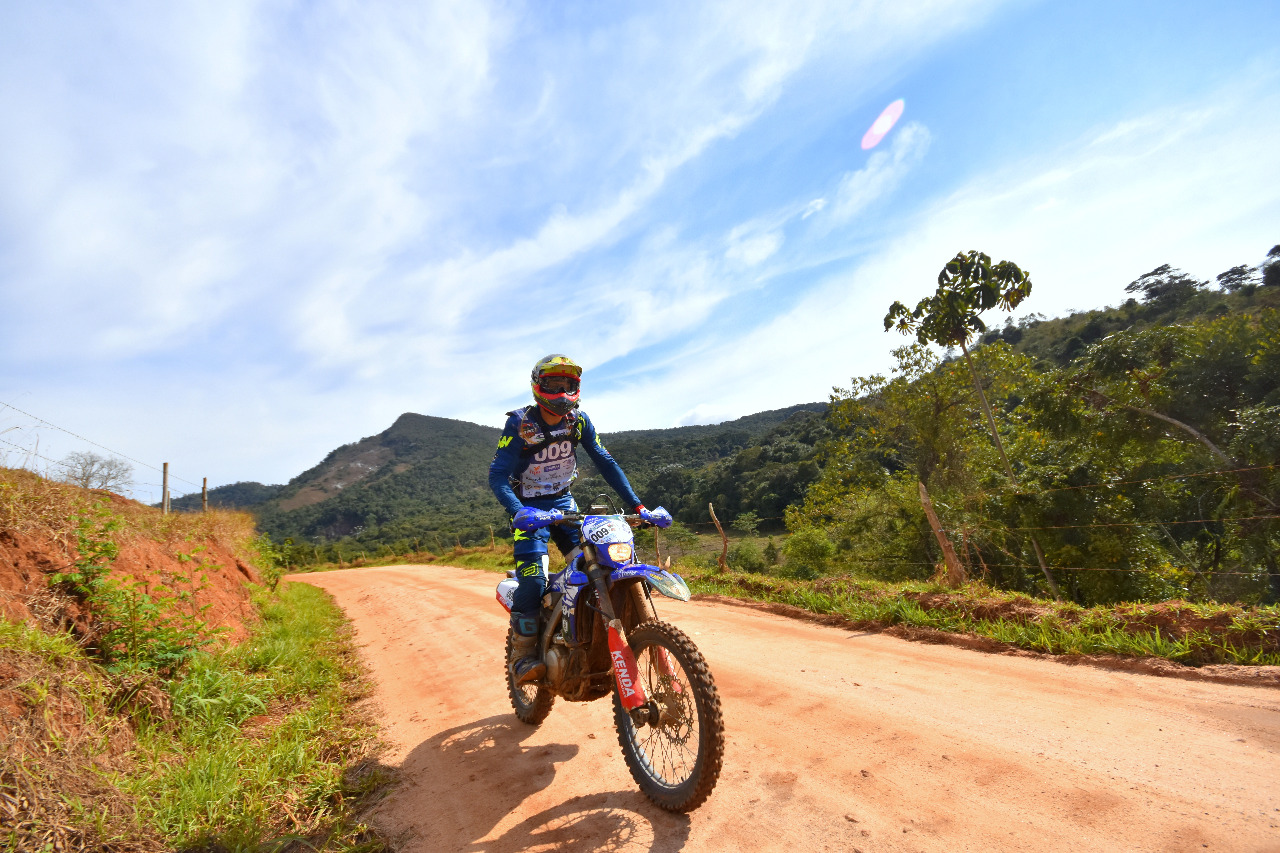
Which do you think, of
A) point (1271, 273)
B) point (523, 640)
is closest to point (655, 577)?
point (523, 640)

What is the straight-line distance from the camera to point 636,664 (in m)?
3.05

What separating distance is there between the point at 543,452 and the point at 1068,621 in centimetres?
532

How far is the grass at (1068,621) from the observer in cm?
443

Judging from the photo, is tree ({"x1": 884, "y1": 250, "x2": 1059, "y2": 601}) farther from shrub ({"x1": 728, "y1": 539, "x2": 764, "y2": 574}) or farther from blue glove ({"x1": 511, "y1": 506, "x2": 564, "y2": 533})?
blue glove ({"x1": 511, "y1": 506, "x2": 564, "y2": 533})

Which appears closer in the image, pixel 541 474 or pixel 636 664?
pixel 636 664

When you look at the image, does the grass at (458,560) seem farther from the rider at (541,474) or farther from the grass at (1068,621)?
the rider at (541,474)

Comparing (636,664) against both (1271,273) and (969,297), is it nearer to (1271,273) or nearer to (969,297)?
(969,297)

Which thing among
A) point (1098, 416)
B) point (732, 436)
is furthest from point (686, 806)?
point (732, 436)


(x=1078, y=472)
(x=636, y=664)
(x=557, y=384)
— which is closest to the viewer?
(x=636, y=664)

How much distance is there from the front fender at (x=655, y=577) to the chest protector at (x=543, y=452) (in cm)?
134

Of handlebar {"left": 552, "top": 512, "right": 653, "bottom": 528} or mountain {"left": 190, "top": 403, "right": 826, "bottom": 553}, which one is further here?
mountain {"left": 190, "top": 403, "right": 826, "bottom": 553}

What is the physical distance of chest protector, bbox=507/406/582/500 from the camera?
13.8 feet

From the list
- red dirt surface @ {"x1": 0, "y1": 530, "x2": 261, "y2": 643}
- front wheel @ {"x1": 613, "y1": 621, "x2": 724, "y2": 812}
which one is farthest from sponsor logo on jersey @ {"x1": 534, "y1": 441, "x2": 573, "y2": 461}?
red dirt surface @ {"x1": 0, "y1": 530, "x2": 261, "y2": 643}

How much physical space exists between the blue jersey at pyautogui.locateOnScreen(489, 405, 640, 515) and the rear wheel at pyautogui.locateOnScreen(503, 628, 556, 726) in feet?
3.52
